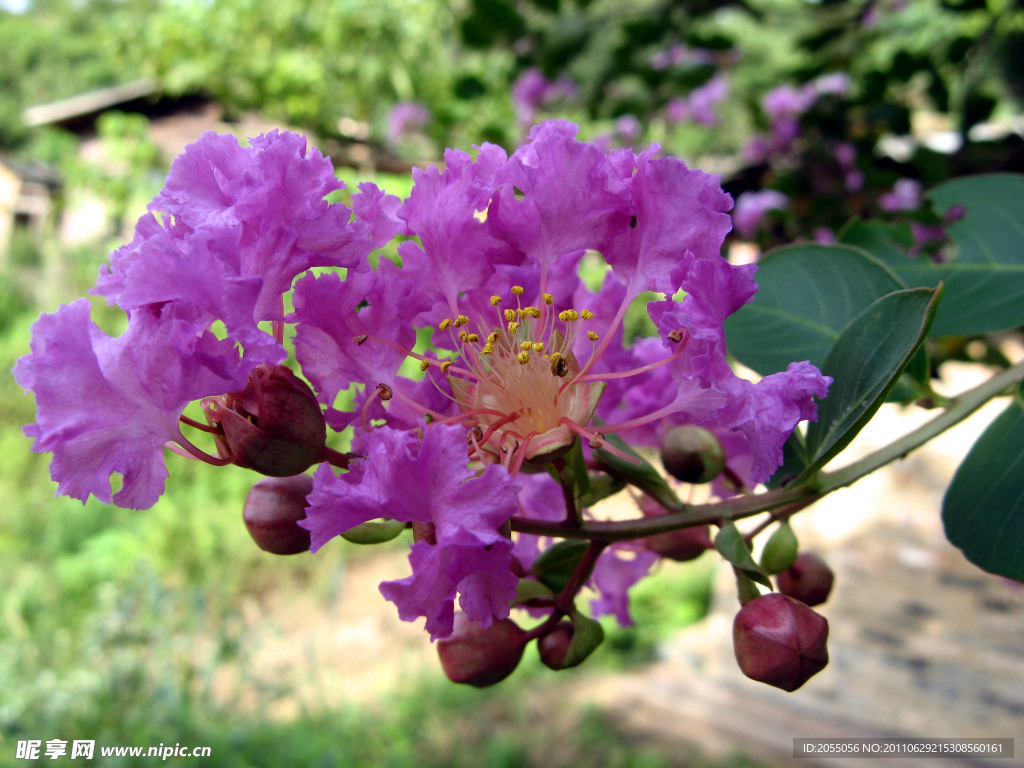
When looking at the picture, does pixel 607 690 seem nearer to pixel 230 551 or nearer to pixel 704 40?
pixel 230 551

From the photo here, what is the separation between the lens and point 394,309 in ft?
2.35

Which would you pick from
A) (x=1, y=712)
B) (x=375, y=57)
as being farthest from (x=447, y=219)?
(x=375, y=57)

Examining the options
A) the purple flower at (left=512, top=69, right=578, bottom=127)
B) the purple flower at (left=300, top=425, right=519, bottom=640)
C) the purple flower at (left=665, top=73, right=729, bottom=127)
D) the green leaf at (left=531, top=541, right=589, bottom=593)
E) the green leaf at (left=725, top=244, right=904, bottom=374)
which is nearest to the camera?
the purple flower at (left=300, top=425, right=519, bottom=640)

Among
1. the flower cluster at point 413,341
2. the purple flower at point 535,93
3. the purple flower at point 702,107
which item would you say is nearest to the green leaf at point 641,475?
the flower cluster at point 413,341

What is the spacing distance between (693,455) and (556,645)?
23 centimetres

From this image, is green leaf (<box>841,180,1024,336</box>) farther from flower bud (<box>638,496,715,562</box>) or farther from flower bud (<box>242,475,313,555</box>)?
flower bud (<box>242,475,313,555</box>)

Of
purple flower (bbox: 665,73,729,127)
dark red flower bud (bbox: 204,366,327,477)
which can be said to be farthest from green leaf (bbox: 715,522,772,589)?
purple flower (bbox: 665,73,729,127)

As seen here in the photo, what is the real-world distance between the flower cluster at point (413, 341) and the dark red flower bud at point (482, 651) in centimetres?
5

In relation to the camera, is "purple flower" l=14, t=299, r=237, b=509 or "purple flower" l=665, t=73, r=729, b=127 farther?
"purple flower" l=665, t=73, r=729, b=127

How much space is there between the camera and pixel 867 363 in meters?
0.71

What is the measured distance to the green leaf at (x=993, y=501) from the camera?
2.49 ft

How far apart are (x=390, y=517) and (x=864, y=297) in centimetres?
63

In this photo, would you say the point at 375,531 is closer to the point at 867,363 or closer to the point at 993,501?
the point at 867,363

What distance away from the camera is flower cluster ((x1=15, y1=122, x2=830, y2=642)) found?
582mm
